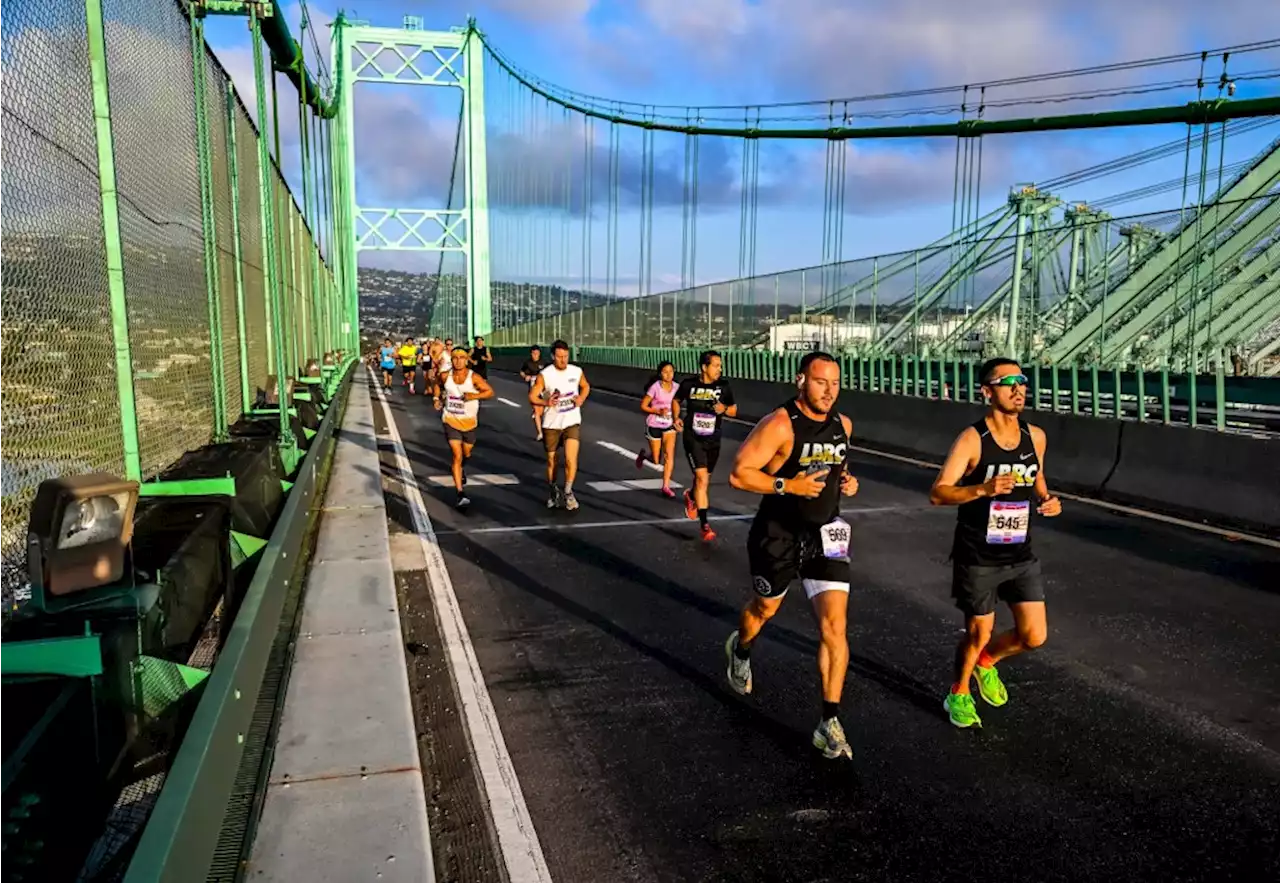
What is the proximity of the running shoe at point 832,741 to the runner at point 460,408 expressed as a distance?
6.73 metres

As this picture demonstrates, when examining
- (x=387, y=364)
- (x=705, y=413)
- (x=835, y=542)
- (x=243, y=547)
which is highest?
(x=705, y=413)

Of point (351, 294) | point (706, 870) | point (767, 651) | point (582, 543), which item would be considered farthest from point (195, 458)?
point (351, 294)

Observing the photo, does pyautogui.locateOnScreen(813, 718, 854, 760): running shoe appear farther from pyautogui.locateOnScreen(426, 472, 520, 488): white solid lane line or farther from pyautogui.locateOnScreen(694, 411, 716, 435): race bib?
pyautogui.locateOnScreen(426, 472, 520, 488): white solid lane line

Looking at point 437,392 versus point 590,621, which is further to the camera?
point 437,392

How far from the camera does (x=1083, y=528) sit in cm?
855

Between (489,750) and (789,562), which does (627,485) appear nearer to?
(789,562)

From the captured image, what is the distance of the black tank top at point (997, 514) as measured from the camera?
4305 mm

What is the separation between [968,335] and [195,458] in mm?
12430

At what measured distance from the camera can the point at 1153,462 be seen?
9.83 m

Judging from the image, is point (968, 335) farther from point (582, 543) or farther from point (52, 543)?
point (52, 543)

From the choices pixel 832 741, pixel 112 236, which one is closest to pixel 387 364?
pixel 112 236

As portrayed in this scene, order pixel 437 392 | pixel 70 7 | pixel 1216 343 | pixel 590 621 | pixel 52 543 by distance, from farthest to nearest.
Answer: pixel 437 392 → pixel 1216 343 → pixel 590 621 → pixel 70 7 → pixel 52 543

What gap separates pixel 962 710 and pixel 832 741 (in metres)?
0.74

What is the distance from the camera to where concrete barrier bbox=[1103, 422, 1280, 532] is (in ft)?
28.2
